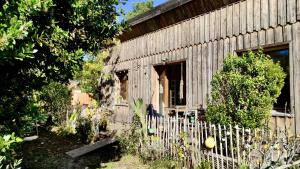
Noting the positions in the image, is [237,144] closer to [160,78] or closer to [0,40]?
[0,40]

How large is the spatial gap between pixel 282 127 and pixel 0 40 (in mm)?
6904

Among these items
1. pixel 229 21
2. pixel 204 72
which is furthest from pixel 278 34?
pixel 204 72

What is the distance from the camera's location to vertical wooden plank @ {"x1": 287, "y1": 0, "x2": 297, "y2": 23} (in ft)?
23.2

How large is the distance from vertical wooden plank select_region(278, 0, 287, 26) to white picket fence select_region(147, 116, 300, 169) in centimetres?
270

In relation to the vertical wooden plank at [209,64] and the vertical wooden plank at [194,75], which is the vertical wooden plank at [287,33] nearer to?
the vertical wooden plank at [209,64]

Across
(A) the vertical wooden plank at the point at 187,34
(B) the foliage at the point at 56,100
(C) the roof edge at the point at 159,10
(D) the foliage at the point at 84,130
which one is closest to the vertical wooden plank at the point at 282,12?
(C) the roof edge at the point at 159,10

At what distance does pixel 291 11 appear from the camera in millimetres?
7145

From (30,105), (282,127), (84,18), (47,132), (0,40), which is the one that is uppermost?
(84,18)

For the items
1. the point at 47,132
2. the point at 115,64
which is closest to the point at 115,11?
the point at 47,132

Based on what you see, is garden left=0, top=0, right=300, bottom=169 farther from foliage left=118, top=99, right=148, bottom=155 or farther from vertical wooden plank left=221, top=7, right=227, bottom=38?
vertical wooden plank left=221, top=7, right=227, bottom=38

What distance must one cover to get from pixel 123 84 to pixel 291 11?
1034 centimetres

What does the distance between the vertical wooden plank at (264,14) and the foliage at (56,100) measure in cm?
1008

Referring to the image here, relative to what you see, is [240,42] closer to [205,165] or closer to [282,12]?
[282,12]

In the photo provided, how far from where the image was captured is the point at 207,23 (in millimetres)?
9680
